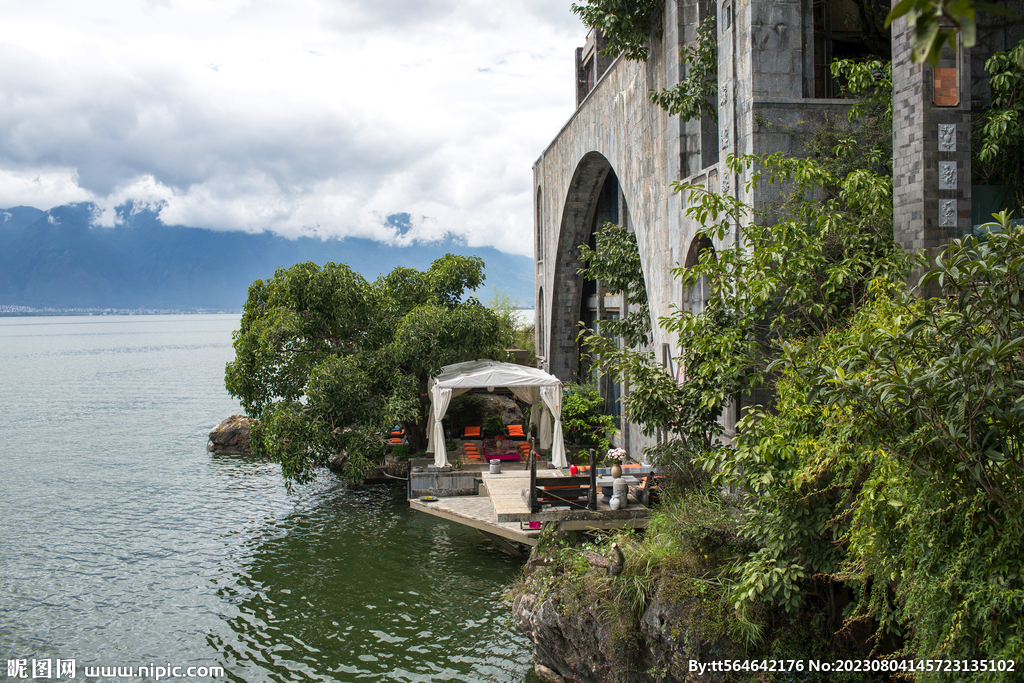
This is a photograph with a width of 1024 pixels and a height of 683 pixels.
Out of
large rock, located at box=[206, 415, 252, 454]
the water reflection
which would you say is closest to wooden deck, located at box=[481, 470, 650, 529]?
the water reflection

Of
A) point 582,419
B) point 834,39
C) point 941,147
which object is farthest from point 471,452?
point 941,147

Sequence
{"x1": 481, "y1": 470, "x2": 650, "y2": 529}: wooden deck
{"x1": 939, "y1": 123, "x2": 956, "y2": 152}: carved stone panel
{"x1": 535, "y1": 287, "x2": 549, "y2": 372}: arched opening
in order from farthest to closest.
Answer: {"x1": 535, "y1": 287, "x2": 549, "y2": 372}: arched opening, {"x1": 481, "y1": 470, "x2": 650, "y2": 529}: wooden deck, {"x1": 939, "y1": 123, "x2": 956, "y2": 152}: carved stone panel

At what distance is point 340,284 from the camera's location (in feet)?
62.6

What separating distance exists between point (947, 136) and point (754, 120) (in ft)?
8.82

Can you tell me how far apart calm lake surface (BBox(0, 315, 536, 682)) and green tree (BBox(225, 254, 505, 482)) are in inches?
77.1

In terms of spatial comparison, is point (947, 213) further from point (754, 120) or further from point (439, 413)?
point (439, 413)

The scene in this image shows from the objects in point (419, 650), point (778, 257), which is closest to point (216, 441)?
point (419, 650)

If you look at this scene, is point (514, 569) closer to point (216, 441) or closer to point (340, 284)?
point (340, 284)

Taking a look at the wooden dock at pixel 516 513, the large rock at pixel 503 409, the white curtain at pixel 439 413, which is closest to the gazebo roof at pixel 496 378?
the white curtain at pixel 439 413

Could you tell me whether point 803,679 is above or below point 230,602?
above

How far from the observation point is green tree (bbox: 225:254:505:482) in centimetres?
1789

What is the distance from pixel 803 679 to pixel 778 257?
458 centimetres

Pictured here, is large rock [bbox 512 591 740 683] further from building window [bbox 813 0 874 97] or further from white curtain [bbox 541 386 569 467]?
building window [bbox 813 0 874 97]

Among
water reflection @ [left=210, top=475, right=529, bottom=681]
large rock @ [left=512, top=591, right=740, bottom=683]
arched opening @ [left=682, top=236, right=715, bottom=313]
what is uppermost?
arched opening @ [left=682, top=236, right=715, bottom=313]
